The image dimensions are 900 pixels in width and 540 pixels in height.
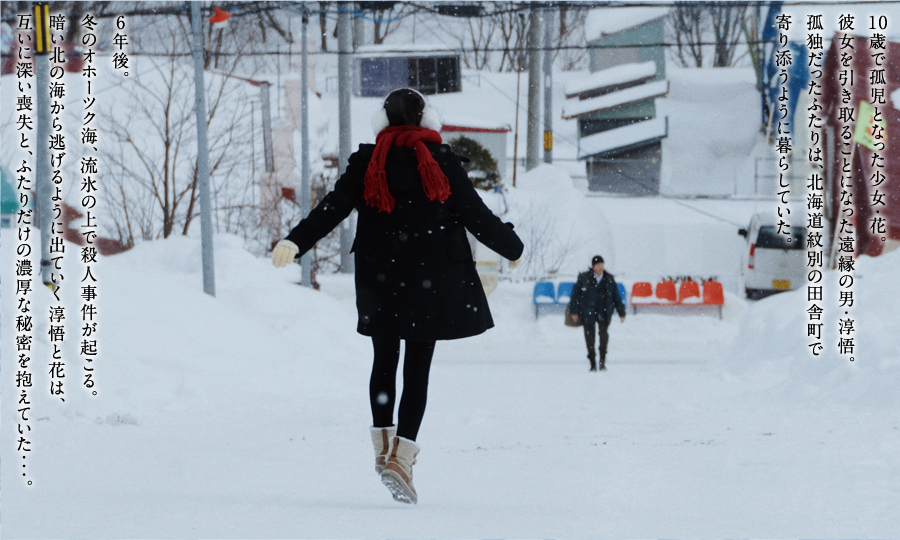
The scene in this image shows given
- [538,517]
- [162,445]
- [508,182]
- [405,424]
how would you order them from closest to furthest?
1. [538,517]
2. [405,424]
3. [162,445]
4. [508,182]

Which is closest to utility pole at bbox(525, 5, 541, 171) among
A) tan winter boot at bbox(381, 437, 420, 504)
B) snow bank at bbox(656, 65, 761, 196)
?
snow bank at bbox(656, 65, 761, 196)

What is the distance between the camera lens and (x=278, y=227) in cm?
2630

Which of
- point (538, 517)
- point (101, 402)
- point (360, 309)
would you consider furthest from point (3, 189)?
point (538, 517)

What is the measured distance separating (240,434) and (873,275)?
6.71 metres

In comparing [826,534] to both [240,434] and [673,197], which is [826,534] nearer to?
[240,434]

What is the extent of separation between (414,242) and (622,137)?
3377cm

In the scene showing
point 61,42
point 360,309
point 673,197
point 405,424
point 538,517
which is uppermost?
point 61,42

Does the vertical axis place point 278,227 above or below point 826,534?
below

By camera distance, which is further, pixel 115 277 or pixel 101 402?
pixel 115 277

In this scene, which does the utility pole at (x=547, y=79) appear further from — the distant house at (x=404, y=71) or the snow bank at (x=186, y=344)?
the snow bank at (x=186, y=344)

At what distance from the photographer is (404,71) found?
134 feet

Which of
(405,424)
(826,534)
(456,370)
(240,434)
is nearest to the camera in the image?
(826,534)

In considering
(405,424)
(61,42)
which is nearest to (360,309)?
(405,424)

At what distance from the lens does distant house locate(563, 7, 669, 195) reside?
36531 mm
